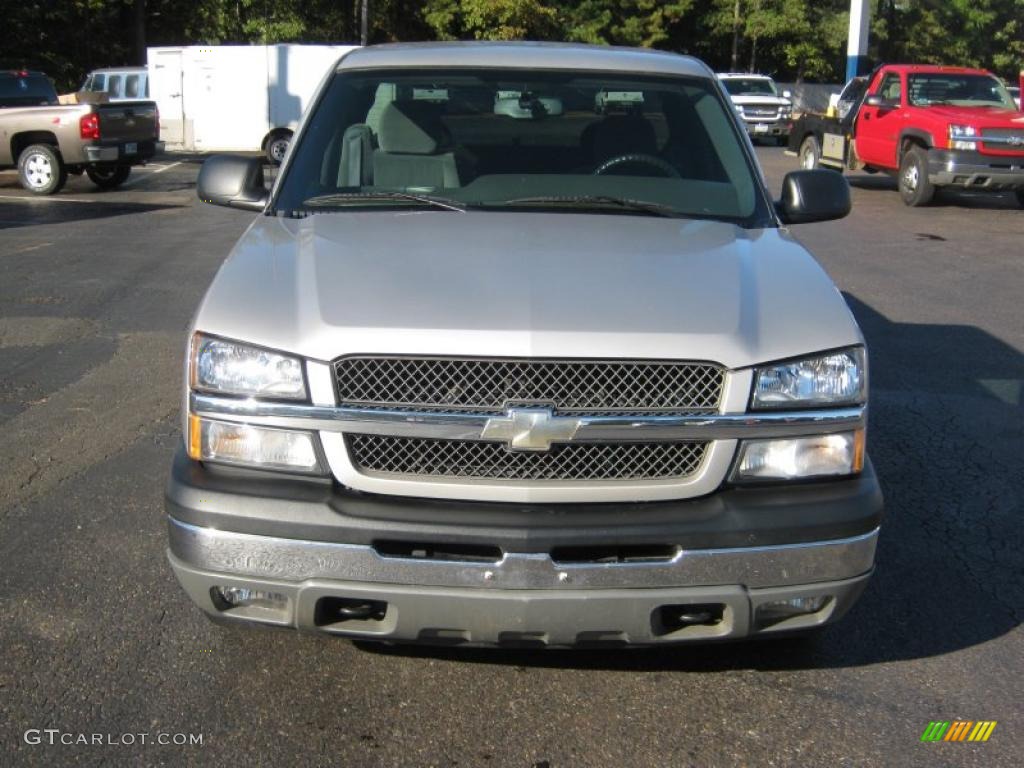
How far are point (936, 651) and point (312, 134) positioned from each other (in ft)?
9.53

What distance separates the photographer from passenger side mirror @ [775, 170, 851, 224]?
4.84 m

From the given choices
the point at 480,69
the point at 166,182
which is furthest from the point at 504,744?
the point at 166,182

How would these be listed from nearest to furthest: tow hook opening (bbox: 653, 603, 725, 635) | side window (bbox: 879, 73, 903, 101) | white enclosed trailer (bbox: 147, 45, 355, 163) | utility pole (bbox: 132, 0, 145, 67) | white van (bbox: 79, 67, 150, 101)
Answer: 1. tow hook opening (bbox: 653, 603, 725, 635)
2. side window (bbox: 879, 73, 903, 101)
3. white enclosed trailer (bbox: 147, 45, 355, 163)
4. white van (bbox: 79, 67, 150, 101)
5. utility pole (bbox: 132, 0, 145, 67)

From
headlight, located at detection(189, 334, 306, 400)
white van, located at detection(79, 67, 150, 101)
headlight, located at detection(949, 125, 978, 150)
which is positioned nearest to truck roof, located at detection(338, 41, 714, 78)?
headlight, located at detection(189, 334, 306, 400)

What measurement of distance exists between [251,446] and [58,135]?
51.4ft

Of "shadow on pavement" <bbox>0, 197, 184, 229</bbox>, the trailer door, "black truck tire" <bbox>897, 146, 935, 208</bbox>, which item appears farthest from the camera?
the trailer door

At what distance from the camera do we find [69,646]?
3816 mm

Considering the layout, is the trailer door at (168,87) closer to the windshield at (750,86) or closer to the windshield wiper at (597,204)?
the windshield at (750,86)

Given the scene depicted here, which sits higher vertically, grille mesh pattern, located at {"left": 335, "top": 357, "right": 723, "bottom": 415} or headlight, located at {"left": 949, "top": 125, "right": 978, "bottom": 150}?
headlight, located at {"left": 949, "top": 125, "right": 978, "bottom": 150}

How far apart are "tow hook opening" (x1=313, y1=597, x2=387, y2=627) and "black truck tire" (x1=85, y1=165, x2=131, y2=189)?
17092mm

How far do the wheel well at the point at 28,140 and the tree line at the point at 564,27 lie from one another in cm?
1790

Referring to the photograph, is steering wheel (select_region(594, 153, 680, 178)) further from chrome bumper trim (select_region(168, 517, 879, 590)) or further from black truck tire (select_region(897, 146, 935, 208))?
black truck tire (select_region(897, 146, 935, 208))

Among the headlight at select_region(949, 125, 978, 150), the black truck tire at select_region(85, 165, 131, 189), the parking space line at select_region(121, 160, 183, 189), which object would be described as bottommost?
the parking space line at select_region(121, 160, 183, 189)

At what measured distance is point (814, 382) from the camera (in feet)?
10.9
